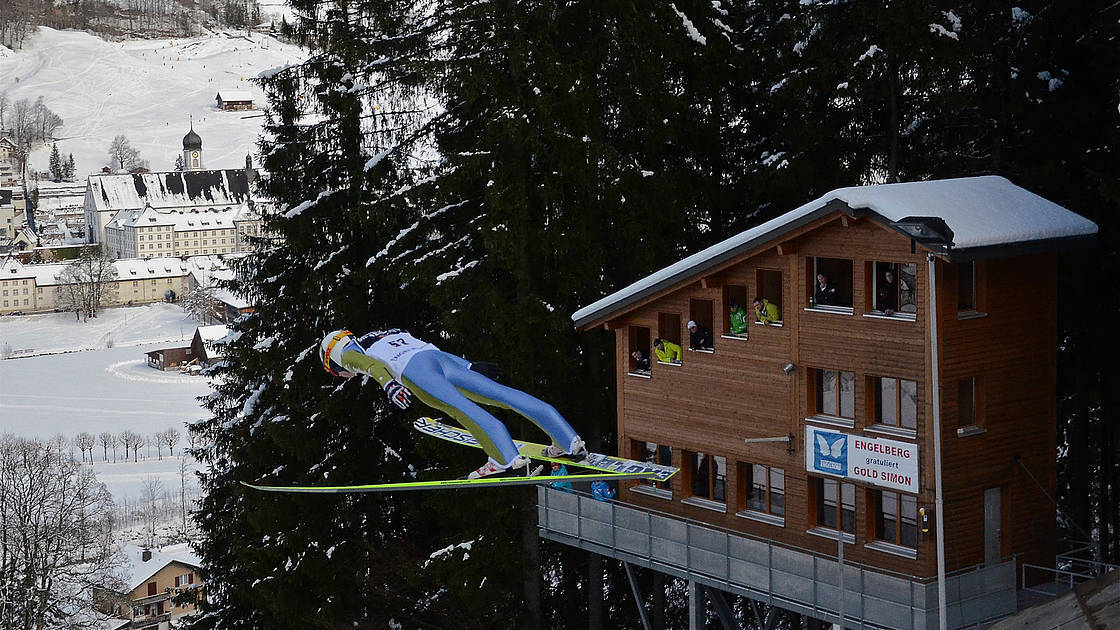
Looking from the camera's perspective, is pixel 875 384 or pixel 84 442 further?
pixel 84 442

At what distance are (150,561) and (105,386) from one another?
2497 inches

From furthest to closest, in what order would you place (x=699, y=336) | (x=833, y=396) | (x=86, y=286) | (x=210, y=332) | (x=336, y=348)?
(x=86, y=286) < (x=210, y=332) < (x=699, y=336) < (x=833, y=396) < (x=336, y=348)

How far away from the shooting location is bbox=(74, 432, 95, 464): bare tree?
101 meters

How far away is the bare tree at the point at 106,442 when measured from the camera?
102438 mm

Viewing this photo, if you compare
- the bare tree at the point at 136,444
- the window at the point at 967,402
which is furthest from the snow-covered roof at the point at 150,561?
the window at the point at 967,402

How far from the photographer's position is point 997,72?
28.0m

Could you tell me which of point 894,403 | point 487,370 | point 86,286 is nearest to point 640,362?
point 894,403

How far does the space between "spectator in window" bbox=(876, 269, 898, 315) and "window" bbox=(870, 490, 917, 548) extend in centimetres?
267

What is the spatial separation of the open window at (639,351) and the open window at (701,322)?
1250 mm

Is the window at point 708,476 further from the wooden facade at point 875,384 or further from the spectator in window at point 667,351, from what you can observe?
the spectator in window at point 667,351

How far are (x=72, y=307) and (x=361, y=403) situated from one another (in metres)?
158

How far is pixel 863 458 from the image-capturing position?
813 inches

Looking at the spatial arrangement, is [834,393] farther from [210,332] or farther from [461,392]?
[210,332]

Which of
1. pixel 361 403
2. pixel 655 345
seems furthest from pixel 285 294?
pixel 655 345
